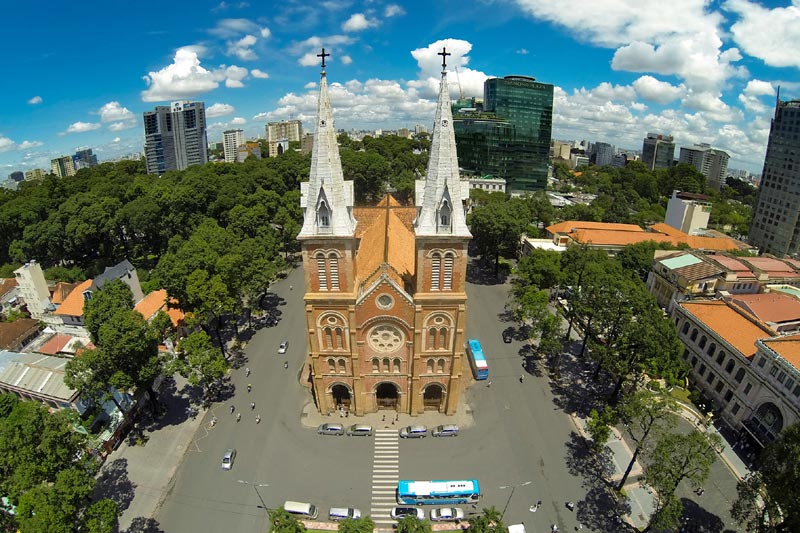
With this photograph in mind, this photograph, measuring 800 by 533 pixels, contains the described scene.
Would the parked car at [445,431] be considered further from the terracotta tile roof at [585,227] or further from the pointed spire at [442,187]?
the terracotta tile roof at [585,227]

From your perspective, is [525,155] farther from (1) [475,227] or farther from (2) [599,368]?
(2) [599,368]

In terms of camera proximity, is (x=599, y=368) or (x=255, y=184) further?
(x=255, y=184)

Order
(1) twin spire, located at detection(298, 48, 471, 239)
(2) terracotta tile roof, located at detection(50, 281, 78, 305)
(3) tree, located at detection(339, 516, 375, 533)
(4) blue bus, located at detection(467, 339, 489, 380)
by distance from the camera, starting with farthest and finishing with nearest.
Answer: (2) terracotta tile roof, located at detection(50, 281, 78, 305), (4) blue bus, located at detection(467, 339, 489, 380), (1) twin spire, located at detection(298, 48, 471, 239), (3) tree, located at detection(339, 516, 375, 533)

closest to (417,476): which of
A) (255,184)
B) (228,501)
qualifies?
(228,501)

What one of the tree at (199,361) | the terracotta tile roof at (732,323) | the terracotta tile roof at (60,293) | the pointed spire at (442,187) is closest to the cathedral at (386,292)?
the pointed spire at (442,187)

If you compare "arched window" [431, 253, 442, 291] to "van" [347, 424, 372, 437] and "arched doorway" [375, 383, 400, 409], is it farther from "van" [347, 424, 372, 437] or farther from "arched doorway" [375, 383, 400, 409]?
"van" [347, 424, 372, 437]

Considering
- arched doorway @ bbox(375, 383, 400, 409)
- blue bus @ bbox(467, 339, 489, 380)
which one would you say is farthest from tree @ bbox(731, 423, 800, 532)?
arched doorway @ bbox(375, 383, 400, 409)
